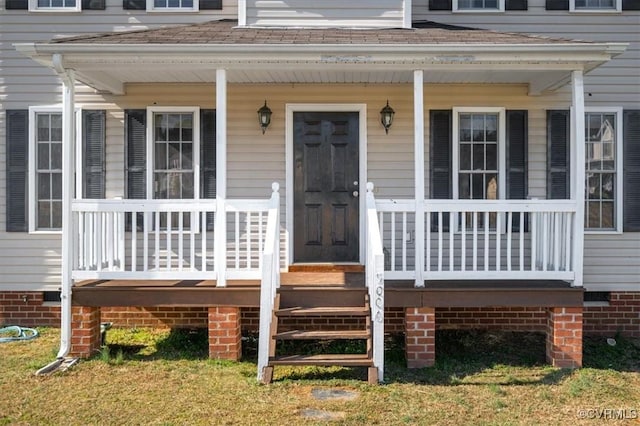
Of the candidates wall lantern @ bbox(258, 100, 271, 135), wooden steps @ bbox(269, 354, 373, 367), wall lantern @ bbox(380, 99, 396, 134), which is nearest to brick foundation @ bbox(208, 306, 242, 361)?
wooden steps @ bbox(269, 354, 373, 367)

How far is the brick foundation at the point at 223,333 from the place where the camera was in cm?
616

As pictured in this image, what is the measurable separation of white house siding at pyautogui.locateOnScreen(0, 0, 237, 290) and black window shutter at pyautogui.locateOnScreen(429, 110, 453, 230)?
12.1ft

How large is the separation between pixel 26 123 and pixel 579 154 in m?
6.72

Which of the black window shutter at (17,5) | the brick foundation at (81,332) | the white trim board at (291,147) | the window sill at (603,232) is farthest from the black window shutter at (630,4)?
the black window shutter at (17,5)

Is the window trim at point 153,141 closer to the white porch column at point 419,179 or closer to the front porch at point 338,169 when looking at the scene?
the front porch at point 338,169

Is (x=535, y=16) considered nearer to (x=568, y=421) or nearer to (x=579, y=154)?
(x=579, y=154)

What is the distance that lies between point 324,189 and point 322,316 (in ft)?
6.95

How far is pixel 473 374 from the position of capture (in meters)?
5.83

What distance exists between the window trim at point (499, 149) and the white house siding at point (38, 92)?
3.92m

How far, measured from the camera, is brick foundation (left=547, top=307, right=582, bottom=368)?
610cm

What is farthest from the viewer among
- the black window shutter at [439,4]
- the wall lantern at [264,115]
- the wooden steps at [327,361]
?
the black window shutter at [439,4]

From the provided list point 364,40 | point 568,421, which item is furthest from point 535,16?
point 568,421

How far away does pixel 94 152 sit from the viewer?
24.6 feet

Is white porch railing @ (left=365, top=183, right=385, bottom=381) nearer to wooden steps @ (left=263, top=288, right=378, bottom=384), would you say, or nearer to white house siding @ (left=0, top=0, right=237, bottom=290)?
wooden steps @ (left=263, top=288, right=378, bottom=384)
